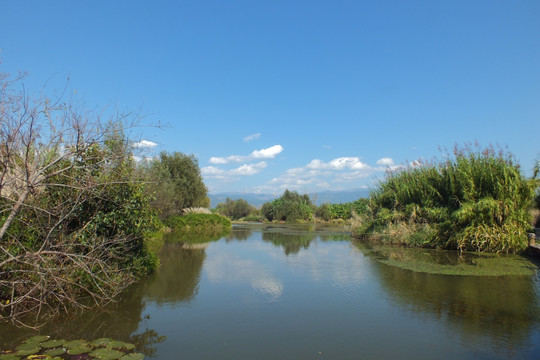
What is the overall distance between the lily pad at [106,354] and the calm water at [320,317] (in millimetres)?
403

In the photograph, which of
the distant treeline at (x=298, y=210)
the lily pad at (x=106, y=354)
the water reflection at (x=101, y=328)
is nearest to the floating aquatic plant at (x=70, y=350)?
the lily pad at (x=106, y=354)

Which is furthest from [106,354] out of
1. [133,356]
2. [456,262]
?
[456,262]

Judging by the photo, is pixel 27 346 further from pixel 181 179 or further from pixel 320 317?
pixel 181 179

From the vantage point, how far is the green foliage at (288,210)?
46500 mm

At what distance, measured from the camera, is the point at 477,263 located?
12.1 metres

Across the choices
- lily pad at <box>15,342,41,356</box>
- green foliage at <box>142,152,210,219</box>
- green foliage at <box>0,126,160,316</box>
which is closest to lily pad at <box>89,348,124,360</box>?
lily pad at <box>15,342,41,356</box>

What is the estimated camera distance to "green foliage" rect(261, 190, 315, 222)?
46500 millimetres

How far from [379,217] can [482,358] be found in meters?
16.4

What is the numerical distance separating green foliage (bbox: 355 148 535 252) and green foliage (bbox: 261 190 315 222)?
1052 inches

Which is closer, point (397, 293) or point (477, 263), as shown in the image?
point (397, 293)

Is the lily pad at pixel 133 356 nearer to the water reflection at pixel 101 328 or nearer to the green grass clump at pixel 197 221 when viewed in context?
the water reflection at pixel 101 328

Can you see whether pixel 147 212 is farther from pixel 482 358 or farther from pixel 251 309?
pixel 482 358

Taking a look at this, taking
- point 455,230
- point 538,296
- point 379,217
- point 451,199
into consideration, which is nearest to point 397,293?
point 538,296

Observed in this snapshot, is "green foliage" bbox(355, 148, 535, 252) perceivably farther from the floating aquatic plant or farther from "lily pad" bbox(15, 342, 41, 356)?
"lily pad" bbox(15, 342, 41, 356)
